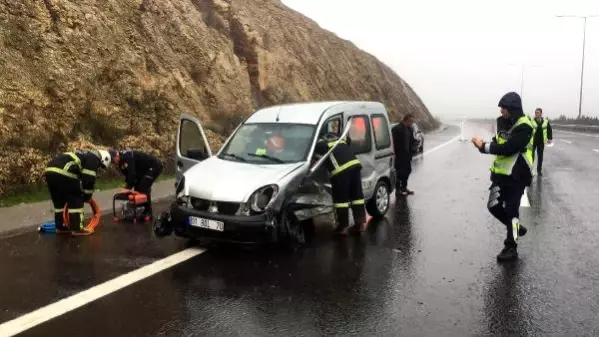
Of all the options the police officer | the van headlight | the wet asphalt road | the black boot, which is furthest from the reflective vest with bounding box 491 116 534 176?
the van headlight

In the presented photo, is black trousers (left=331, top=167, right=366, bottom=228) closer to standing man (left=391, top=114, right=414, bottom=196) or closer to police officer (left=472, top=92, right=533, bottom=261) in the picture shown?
police officer (left=472, top=92, right=533, bottom=261)

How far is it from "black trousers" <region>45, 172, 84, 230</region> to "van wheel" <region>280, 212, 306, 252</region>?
3042 mm

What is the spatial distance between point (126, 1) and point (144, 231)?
35.6 feet

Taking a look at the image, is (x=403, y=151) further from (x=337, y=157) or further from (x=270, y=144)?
(x=270, y=144)

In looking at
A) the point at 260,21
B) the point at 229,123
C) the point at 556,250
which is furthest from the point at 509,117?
the point at 260,21

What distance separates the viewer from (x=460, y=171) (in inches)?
621

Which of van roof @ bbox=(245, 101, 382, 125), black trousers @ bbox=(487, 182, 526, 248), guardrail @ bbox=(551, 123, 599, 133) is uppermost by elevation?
van roof @ bbox=(245, 101, 382, 125)

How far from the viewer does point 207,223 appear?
6.25 m

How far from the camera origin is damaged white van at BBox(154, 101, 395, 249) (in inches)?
244

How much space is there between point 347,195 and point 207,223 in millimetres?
2029

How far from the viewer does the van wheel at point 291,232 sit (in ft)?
21.1

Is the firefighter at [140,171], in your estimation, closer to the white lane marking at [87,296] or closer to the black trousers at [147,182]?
the black trousers at [147,182]

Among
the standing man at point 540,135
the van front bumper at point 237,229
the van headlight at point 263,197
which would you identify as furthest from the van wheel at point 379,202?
the standing man at point 540,135

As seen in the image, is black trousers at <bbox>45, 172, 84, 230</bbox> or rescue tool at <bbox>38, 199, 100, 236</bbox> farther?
rescue tool at <bbox>38, 199, 100, 236</bbox>
